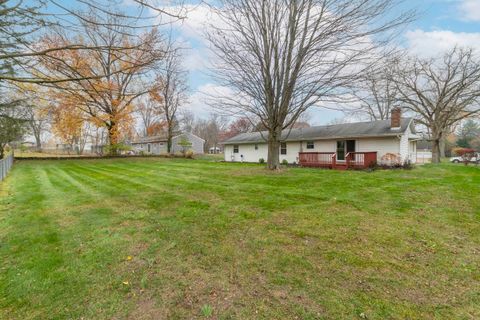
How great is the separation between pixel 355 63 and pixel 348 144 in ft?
24.8

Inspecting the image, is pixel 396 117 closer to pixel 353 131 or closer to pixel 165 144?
pixel 353 131

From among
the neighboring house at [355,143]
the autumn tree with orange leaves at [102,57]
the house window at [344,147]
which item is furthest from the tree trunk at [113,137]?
the house window at [344,147]

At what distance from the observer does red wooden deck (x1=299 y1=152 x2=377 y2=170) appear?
14805 millimetres

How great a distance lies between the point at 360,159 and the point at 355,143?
1963 mm

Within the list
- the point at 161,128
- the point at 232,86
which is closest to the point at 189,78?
the point at 161,128

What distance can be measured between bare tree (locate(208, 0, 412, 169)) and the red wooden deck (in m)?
5.01

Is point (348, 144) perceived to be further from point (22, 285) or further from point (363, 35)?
point (22, 285)

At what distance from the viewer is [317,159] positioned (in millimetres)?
16859

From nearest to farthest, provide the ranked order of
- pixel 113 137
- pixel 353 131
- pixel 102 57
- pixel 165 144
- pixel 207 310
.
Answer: pixel 207 310 → pixel 102 57 → pixel 353 131 → pixel 113 137 → pixel 165 144

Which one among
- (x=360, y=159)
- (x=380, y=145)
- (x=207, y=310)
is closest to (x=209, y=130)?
(x=380, y=145)

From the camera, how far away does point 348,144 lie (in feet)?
55.8

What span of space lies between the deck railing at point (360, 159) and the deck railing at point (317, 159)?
114 centimetres

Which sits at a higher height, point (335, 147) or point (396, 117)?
point (396, 117)

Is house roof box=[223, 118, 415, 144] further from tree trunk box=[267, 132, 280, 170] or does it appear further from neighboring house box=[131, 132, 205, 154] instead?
neighboring house box=[131, 132, 205, 154]
